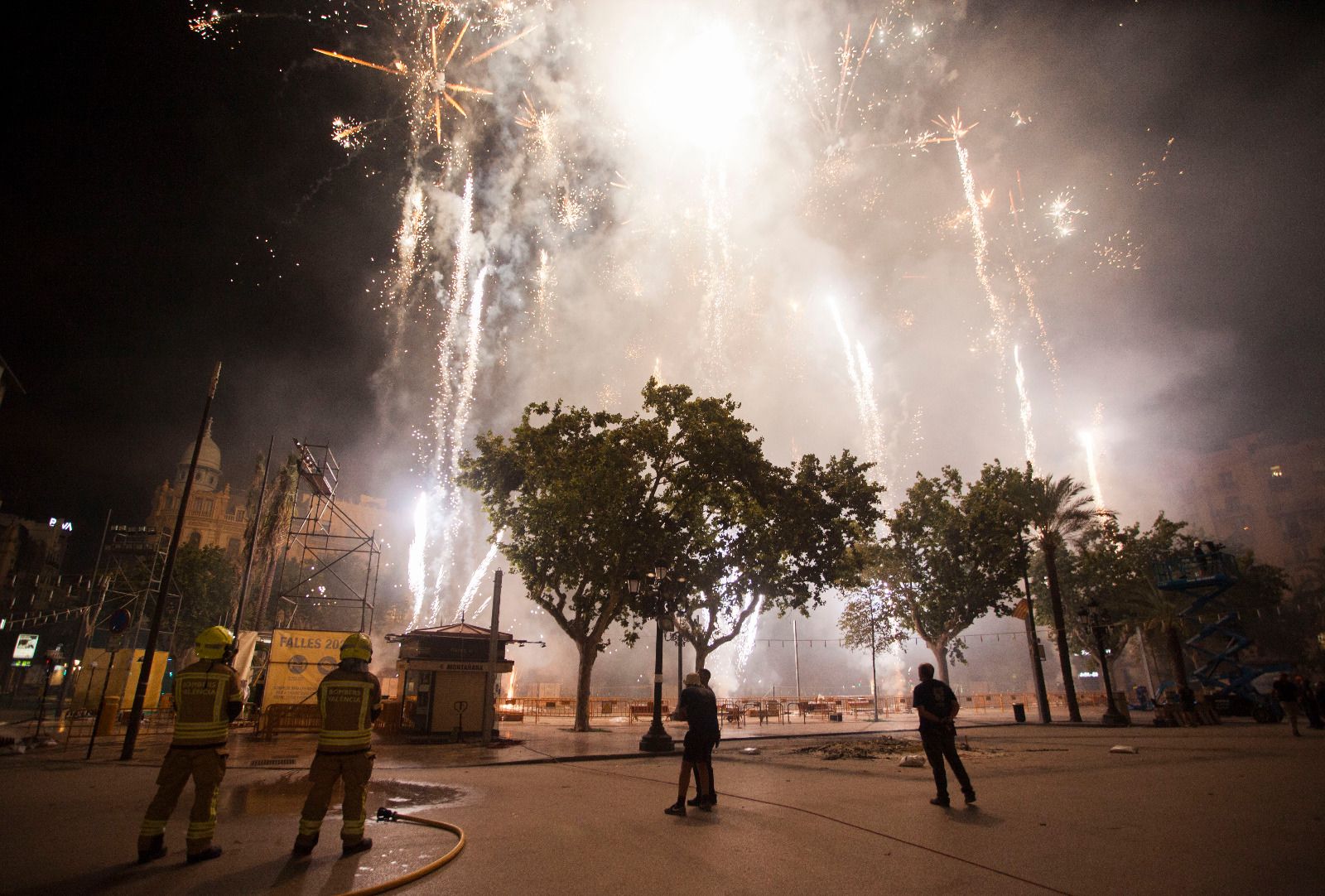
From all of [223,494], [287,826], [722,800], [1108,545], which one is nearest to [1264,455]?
[1108,545]

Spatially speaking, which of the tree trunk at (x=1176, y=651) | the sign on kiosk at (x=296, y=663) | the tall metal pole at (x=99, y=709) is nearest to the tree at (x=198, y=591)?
the tall metal pole at (x=99, y=709)

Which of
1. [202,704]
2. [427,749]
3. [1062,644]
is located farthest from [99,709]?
[1062,644]

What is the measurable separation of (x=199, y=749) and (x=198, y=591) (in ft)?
165

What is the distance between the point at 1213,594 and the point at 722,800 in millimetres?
29848

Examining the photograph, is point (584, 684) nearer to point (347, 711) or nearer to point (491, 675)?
point (491, 675)

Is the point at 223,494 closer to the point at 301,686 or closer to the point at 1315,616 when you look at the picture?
the point at 301,686

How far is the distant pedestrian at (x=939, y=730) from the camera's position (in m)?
7.96

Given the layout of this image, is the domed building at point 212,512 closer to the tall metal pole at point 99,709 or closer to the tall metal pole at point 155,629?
the tall metal pole at point 99,709

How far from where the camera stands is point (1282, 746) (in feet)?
47.4

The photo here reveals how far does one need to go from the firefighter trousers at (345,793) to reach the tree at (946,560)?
3151 centimetres

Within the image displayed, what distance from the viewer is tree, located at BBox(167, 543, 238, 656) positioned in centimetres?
4495

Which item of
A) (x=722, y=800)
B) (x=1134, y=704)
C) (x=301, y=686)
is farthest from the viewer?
(x=1134, y=704)

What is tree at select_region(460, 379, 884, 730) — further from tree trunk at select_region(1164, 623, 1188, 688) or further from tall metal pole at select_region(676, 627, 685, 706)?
tree trunk at select_region(1164, 623, 1188, 688)

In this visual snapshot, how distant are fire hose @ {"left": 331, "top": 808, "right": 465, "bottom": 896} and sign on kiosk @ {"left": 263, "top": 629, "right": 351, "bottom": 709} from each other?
1458cm
